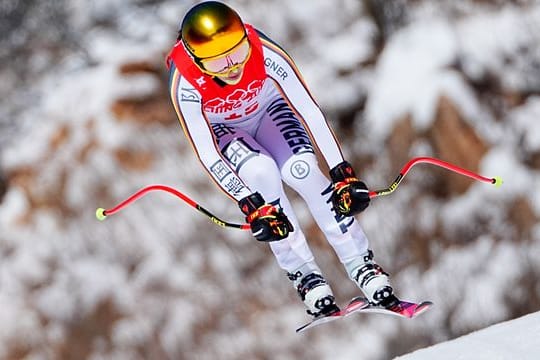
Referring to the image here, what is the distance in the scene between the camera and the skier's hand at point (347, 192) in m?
3.67

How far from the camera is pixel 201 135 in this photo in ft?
12.3

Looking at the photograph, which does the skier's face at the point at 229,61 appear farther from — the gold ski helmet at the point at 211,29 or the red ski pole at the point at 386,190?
the red ski pole at the point at 386,190

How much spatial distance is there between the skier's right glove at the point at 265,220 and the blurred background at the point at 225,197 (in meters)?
3.23

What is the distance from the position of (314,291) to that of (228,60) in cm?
116

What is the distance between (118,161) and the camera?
726 cm

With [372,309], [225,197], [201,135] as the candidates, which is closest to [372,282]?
[372,309]

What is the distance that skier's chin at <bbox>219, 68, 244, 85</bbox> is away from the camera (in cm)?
370

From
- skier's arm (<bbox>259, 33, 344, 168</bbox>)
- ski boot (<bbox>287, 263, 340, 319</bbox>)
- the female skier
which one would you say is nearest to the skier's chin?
the female skier

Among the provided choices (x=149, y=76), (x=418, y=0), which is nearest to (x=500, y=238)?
(x=418, y=0)

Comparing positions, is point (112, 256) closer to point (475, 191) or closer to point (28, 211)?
point (28, 211)

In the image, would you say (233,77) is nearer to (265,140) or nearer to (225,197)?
(265,140)

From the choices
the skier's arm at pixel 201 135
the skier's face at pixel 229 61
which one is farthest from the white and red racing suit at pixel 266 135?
the skier's face at pixel 229 61

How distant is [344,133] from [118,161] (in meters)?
1.89

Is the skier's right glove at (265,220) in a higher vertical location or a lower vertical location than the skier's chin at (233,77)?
lower
